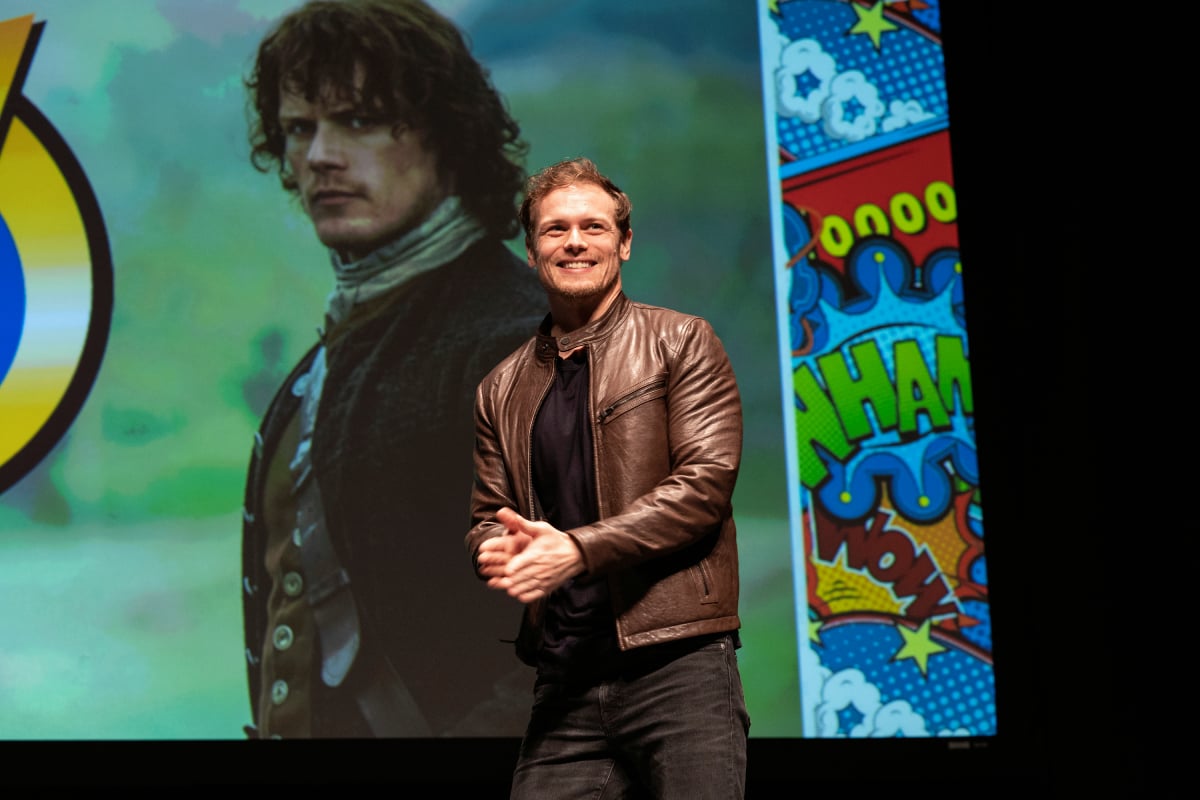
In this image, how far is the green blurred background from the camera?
10.6 feet

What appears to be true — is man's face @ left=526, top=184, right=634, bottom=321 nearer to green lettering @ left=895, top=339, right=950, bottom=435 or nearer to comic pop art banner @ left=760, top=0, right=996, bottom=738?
comic pop art banner @ left=760, top=0, right=996, bottom=738

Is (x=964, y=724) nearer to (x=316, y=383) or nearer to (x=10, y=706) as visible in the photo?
(x=316, y=383)

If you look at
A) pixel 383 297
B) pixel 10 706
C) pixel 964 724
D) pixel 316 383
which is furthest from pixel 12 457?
pixel 964 724

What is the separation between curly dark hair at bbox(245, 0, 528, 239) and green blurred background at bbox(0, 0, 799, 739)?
6cm

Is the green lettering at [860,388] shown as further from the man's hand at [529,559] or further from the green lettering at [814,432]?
the man's hand at [529,559]

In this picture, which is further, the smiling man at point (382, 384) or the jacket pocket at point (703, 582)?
the smiling man at point (382, 384)

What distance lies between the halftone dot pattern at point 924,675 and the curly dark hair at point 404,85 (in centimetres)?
148

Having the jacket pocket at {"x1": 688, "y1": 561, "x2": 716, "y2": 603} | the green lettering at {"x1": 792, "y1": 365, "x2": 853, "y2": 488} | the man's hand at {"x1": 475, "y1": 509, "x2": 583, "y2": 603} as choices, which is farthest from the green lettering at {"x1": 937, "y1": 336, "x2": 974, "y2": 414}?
the man's hand at {"x1": 475, "y1": 509, "x2": 583, "y2": 603}

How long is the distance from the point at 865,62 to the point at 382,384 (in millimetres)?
1656

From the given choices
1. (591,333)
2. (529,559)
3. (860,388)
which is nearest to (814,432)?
(860,388)

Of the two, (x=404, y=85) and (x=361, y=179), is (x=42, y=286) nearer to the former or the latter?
(x=361, y=179)

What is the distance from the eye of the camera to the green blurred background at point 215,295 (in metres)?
3.24

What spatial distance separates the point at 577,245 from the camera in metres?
1.74

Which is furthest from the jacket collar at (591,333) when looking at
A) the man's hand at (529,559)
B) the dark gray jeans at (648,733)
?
the dark gray jeans at (648,733)
